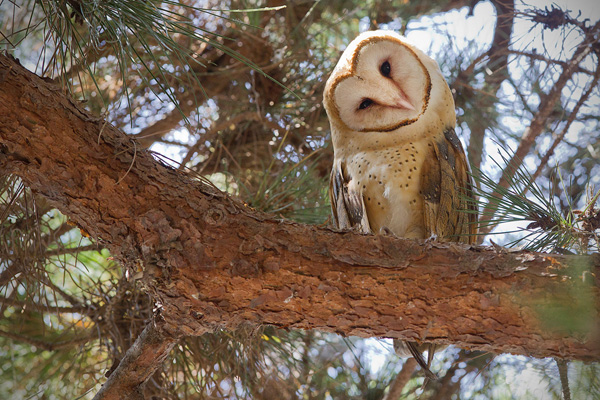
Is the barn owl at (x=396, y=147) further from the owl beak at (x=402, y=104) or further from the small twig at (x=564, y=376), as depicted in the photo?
the small twig at (x=564, y=376)

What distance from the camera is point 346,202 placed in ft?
4.80

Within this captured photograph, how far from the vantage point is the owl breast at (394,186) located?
52.5 inches

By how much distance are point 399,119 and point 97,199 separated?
792mm

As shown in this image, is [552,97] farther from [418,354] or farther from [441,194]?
[418,354]

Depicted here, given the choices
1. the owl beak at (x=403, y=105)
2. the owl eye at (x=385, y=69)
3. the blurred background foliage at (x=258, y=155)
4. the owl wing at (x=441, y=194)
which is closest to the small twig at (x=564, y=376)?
the blurred background foliage at (x=258, y=155)

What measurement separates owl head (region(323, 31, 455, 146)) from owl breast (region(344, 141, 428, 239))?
0.06 metres

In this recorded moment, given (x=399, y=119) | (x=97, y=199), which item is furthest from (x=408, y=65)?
(x=97, y=199)

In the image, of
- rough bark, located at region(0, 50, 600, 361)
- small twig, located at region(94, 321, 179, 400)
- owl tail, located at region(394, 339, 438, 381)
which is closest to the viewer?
rough bark, located at region(0, 50, 600, 361)

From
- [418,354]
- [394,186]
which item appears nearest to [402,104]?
[394,186]

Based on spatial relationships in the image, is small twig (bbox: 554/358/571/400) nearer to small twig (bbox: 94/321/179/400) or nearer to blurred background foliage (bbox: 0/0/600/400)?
blurred background foliage (bbox: 0/0/600/400)

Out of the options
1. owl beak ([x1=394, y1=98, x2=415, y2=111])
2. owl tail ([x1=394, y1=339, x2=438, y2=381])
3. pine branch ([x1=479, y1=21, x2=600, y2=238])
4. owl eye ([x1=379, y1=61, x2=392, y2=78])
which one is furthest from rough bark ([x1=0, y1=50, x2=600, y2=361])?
pine branch ([x1=479, y1=21, x2=600, y2=238])

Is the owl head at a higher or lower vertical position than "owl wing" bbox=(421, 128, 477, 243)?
higher

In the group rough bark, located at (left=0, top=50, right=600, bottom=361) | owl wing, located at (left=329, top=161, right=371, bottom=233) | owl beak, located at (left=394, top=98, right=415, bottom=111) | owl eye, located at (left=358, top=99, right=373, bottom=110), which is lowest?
rough bark, located at (left=0, top=50, right=600, bottom=361)

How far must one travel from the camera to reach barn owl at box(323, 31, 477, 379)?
1339mm
